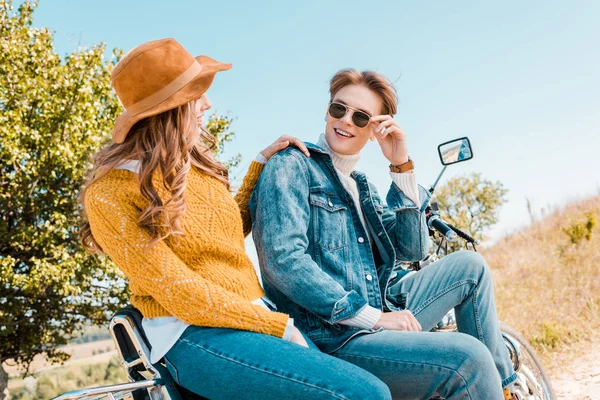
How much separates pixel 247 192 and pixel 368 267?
25.5 inches

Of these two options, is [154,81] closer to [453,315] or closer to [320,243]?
[320,243]

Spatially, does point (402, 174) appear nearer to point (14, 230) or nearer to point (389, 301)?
point (389, 301)

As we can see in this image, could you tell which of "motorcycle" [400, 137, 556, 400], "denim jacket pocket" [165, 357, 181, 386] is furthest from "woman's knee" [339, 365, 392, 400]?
"motorcycle" [400, 137, 556, 400]

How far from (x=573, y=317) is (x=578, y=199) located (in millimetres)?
17423

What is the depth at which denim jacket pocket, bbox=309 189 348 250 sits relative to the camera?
2336 millimetres

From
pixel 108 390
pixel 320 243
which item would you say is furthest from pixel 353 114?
pixel 108 390

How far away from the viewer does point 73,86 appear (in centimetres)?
1159

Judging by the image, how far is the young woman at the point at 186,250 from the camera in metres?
1.75

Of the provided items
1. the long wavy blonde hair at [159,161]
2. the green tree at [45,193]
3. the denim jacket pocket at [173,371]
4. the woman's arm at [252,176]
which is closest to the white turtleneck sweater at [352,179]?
the woman's arm at [252,176]

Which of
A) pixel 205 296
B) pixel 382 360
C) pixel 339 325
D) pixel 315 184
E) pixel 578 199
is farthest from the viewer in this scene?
pixel 578 199

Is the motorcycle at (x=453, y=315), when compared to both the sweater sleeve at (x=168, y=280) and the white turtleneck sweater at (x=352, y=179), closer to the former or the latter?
the white turtleneck sweater at (x=352, y=179)

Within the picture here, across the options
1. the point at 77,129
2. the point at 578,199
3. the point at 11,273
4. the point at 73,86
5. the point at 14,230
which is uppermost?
the point at 73,86

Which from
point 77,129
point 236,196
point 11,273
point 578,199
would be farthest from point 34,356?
point 578,199

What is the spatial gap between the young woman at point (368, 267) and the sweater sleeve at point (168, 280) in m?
0.30
